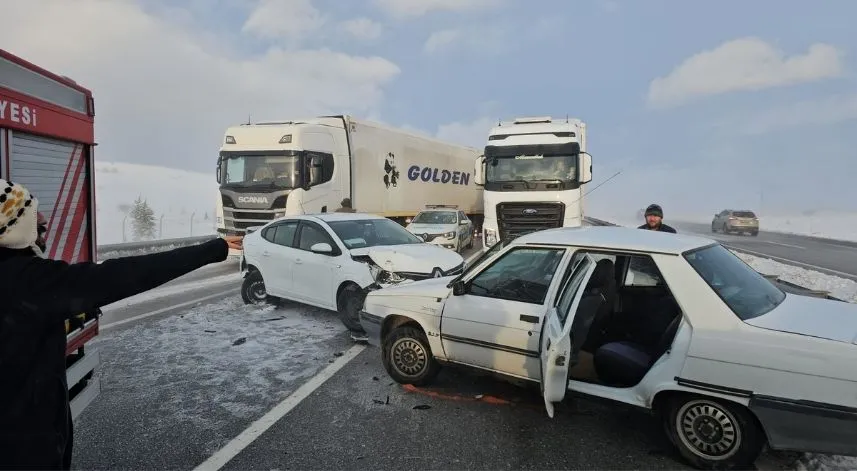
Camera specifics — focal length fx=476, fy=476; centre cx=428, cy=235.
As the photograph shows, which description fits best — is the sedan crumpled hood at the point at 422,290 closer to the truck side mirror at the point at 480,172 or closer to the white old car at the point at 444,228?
the truck side mirror at the point at 480,172

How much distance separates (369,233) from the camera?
25.8 ft

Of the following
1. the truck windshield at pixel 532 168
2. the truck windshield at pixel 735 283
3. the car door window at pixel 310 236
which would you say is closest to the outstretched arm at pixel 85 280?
the truck windshield at pixel 735 283

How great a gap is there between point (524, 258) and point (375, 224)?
14.1 ft

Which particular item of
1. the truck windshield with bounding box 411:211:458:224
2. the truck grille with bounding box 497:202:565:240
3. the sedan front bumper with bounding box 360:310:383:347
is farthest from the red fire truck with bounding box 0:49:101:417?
the truck windshield with bounding box 411:211:458:224

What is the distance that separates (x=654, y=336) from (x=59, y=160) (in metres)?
4.64

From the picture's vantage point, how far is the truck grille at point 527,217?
39.4 feet

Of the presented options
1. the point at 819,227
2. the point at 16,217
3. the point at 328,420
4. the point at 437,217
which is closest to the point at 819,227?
the point at 819,227

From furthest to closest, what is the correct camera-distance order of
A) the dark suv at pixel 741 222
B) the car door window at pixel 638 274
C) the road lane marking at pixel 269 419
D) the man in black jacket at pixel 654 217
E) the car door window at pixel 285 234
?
the dark suv at pixel 741 222 → the car door window at pixel 285 234 → the man in black jacket at pixel 654 217 → the car door window at pixel 638 274 → the road lane marking at pixel 269 419

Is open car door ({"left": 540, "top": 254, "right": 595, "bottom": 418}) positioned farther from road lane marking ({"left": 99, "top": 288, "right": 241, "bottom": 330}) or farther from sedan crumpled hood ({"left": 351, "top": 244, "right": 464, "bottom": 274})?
road lane marking ({"left": 99, "top": 288, "right": 241, "bottom": 330})

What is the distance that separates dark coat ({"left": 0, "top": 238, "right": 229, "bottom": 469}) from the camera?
5.39ft

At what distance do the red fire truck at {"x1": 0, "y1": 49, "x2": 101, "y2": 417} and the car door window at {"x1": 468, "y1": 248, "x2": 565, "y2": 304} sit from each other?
2967 millimetres

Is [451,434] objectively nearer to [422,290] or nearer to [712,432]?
[422,290]

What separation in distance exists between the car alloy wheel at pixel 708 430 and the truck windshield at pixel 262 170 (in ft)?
36.8

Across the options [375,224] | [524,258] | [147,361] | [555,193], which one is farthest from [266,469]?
[555,193]
